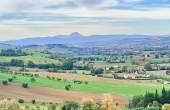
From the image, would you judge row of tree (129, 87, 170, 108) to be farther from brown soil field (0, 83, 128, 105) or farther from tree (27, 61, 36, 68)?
tree (27, 61, 36, 68)

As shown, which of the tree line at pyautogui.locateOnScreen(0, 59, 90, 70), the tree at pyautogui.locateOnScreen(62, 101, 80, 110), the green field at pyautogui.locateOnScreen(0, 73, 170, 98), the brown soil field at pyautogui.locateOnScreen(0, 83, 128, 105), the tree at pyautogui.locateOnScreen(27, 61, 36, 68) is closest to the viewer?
the tree at pyautogui.locateOnScreen(62, 101, 80, 110)

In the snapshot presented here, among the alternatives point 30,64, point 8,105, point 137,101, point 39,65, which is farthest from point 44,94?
point 30,64

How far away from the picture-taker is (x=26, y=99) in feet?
244

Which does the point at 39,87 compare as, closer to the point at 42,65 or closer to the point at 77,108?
the point at 77,108

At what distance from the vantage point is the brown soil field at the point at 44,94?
245ft

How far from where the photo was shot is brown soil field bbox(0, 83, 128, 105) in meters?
74.6

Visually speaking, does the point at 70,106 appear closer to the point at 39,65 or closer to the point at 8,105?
the point at 8,105

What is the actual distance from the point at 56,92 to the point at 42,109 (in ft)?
62.8

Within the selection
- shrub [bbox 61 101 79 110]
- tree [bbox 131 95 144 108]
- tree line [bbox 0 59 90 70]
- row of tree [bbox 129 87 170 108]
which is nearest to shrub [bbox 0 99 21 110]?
shrub [bbox 61 101 79 110]

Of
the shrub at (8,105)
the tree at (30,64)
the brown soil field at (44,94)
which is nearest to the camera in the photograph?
the shrub at (8,105)

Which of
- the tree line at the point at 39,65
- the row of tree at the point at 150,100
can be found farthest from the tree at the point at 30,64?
the row of tree at the point at 150,100

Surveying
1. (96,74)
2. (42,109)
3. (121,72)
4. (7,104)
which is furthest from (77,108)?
(121,72)

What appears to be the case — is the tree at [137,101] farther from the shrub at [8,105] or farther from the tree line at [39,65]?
the tree line at [39,65]

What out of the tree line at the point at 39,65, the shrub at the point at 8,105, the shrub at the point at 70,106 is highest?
the tree line at the point at 39,65
